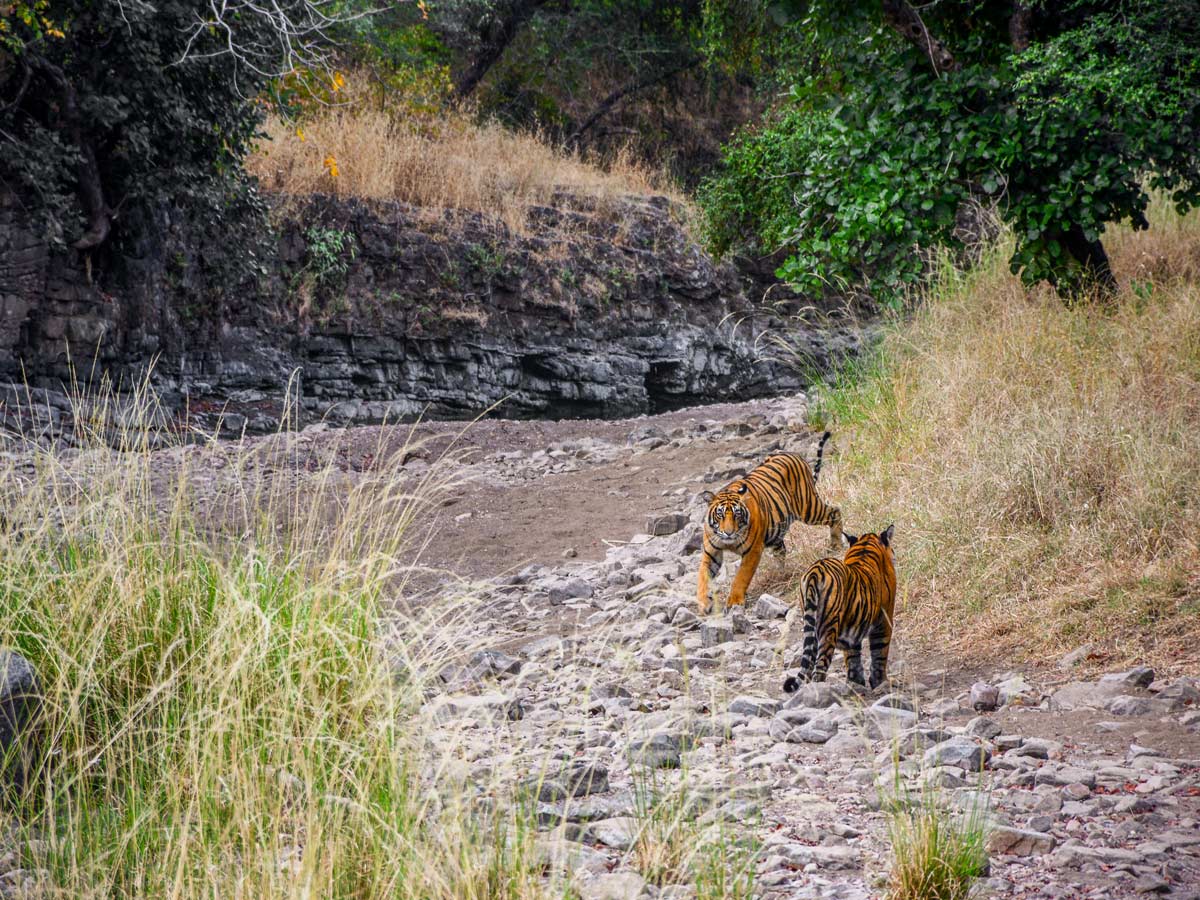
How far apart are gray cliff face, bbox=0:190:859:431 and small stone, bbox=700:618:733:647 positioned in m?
6.78

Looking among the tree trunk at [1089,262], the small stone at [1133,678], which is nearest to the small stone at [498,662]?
the small stone at [1133,678]

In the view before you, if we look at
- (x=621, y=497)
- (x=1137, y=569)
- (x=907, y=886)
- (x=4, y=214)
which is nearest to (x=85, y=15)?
(x=4, y=214)

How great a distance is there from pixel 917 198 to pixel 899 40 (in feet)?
5.38

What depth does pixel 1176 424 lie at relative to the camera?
536 centimetres

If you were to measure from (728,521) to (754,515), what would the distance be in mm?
209

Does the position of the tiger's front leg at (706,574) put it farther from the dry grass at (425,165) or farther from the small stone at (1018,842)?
the dry grass at (425,165)

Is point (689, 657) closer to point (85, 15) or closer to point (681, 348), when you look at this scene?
point (85, 15)

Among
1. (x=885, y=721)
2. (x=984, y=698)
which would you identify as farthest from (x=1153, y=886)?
(x=984, y=698)

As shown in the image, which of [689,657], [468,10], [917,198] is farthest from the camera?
[468,10]

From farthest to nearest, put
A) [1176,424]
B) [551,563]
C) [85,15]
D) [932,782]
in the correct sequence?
1. [85,15]
2. [551,563]
3. [1176,424]
4. [932,782]

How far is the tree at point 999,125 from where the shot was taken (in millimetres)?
6363

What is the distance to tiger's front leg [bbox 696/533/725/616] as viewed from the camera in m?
5.15

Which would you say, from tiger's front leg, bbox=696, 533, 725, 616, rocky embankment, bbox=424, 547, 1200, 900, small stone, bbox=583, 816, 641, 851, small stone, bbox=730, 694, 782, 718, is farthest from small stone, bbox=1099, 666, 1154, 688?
small stone, bbox=583, 816, 641, 851

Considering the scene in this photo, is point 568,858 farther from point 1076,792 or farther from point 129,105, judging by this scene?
point 129,105
